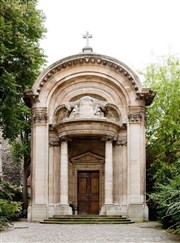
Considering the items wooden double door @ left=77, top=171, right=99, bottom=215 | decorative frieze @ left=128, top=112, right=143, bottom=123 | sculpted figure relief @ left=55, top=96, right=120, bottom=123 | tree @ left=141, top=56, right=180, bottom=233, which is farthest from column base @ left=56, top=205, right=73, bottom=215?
tree @ left=141, top=56, right=180, bottom=233

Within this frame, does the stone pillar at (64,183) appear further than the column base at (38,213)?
No

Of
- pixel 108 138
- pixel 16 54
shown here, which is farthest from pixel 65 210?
pixel 16 54

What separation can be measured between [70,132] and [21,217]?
731cm

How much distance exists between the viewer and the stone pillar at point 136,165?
2314 centimetres

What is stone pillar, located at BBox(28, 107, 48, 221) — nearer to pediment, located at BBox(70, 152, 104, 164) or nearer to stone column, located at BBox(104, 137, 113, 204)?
pediment, located at BBox(70, 152, 104, 164)

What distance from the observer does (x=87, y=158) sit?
80.8 feet

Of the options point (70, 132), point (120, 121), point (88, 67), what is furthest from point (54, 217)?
point (88, 67)

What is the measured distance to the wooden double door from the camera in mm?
24375

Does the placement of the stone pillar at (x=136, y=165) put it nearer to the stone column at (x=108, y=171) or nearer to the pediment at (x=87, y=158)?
the stone column at (x=108, y=171)

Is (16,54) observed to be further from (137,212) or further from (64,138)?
(137,212)

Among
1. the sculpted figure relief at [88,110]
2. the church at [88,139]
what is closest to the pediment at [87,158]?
the church at [88,139]

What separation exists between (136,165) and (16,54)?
7.85 metres

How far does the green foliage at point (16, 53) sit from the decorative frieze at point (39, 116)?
3.87ft

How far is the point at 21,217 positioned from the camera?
2769 cm
